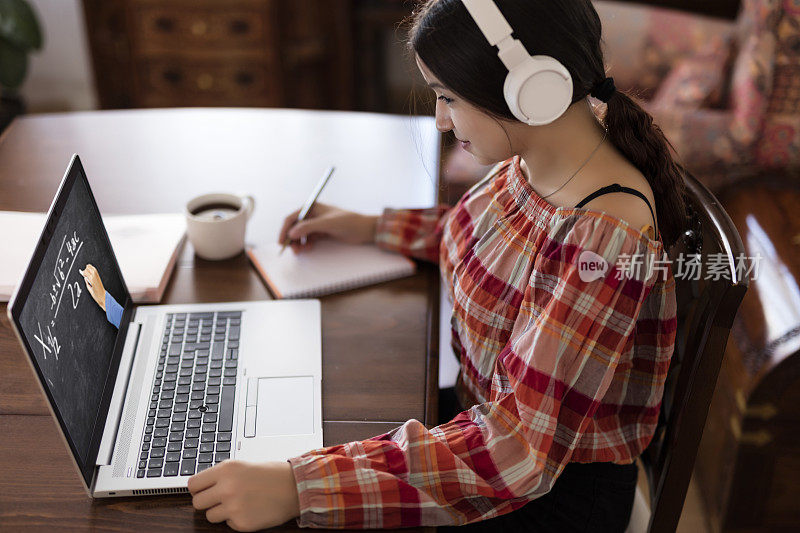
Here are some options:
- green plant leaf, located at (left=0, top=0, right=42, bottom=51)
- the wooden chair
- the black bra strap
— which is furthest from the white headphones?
green plant leaf, located at (left=0, top=0, right=42, bottom=51)

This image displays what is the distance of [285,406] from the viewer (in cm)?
93

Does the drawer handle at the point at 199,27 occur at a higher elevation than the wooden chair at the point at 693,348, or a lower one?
higher

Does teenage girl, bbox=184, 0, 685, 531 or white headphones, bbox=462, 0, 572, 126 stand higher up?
white headphones, bbox=462, 0, 572, 126

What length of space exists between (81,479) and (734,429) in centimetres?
126

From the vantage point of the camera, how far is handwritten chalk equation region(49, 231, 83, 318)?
0.79 m

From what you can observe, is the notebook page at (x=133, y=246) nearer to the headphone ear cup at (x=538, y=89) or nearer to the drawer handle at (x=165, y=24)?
the headphone ear cup at (x=538, y=89)

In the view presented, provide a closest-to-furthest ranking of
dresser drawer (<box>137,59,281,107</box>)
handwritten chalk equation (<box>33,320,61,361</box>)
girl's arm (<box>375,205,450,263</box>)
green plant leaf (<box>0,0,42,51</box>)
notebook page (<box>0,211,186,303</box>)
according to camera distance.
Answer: handwritten chalk equation (<box>33,320,61,361</box>)
notebook page (<box>0,211,186,303</box>)
girl's arm (<box>375,205,450,263</box>)
green plant leaf (<box>0,0,42,51</box>)
dresser drawer (<box>137,59,281,107</box>)

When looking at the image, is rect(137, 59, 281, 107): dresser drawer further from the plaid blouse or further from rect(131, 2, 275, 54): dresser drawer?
the plaid blouse

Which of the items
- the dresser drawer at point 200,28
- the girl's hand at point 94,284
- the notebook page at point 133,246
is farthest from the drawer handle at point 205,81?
the girl's hand at point 94,284

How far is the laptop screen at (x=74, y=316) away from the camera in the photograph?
0.73 meters

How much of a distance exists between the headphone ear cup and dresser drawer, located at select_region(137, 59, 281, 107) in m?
2.14

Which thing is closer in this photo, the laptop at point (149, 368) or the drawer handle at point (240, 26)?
the laptop at point (149, 368)

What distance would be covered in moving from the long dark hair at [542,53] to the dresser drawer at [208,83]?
2.02 m

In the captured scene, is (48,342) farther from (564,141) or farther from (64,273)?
(564,141)
